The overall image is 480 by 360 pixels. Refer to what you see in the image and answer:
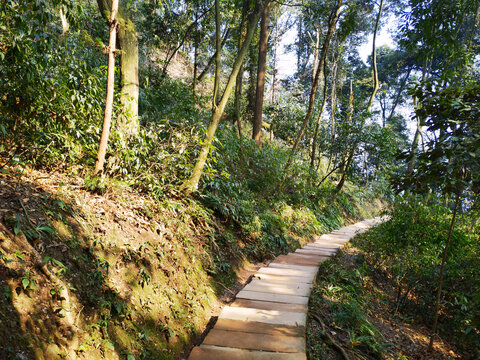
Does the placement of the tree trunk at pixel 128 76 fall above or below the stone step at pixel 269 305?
above

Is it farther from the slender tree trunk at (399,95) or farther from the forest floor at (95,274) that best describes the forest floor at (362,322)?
the slender tree trunk at (399,95)

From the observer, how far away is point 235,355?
7.83 feet

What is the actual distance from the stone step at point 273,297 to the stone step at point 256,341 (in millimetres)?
821

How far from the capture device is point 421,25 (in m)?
5.59

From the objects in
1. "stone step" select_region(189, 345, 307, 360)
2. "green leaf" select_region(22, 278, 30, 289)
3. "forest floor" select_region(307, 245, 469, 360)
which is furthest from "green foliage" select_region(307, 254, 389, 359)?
"green leaf" select_region(22, 278, 30, 289)

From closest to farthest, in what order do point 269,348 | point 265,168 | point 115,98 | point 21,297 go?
point 21,297, point 269,348, point 115,98, point 265,168

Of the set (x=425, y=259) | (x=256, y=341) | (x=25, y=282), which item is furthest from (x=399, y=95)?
(x=25, y=282)

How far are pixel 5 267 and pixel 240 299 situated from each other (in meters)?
2.39

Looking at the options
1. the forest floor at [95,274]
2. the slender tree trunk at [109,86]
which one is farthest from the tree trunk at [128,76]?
the forest floor at [95,274]

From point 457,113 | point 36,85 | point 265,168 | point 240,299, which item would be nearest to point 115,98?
point 36,85

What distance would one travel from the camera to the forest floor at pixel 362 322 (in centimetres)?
329

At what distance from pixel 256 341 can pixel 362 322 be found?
188 centimetres

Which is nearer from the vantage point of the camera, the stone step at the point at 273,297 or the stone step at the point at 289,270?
the stone step at the point at 273,297

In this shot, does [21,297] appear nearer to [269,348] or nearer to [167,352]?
[167,352]
